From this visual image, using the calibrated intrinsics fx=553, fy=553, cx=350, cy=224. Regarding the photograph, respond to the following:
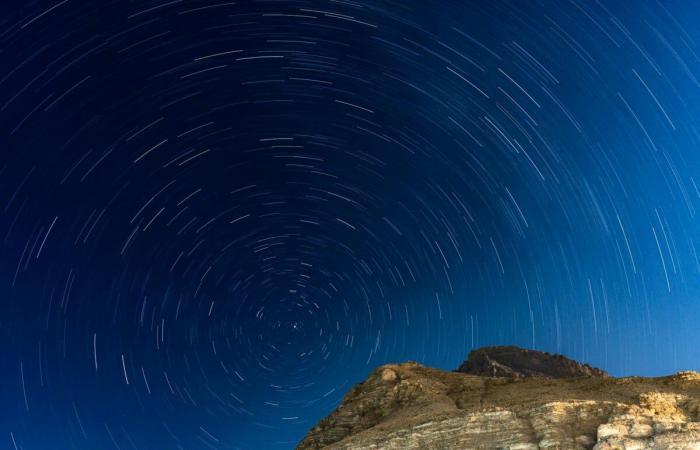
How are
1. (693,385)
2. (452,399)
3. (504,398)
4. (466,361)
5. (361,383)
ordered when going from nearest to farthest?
1. (693,385)
2. (504,398)
3. (452,399)
4. (361,383)
5. (466,361)

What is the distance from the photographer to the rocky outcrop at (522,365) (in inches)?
2537

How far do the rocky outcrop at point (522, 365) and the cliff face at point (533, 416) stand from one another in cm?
2256

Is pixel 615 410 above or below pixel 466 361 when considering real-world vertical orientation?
below

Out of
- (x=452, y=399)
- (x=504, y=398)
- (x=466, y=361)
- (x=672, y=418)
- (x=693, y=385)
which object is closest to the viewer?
(x=672, y=418)

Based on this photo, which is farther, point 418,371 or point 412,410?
point 418,371

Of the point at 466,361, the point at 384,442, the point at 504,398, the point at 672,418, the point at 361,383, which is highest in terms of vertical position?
the point at 466,361

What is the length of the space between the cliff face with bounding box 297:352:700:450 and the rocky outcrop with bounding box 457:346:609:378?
22.6 meters

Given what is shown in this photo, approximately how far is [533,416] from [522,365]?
121 feet

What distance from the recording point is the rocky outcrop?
211ft

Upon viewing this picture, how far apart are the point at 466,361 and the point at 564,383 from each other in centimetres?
3128

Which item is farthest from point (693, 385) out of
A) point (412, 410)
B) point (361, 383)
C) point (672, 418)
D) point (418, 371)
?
point (361, 383)

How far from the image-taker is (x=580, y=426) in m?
30.0

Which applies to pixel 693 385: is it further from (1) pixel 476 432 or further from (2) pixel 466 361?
(2) pixel 466 361

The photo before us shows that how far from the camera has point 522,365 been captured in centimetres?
6631
